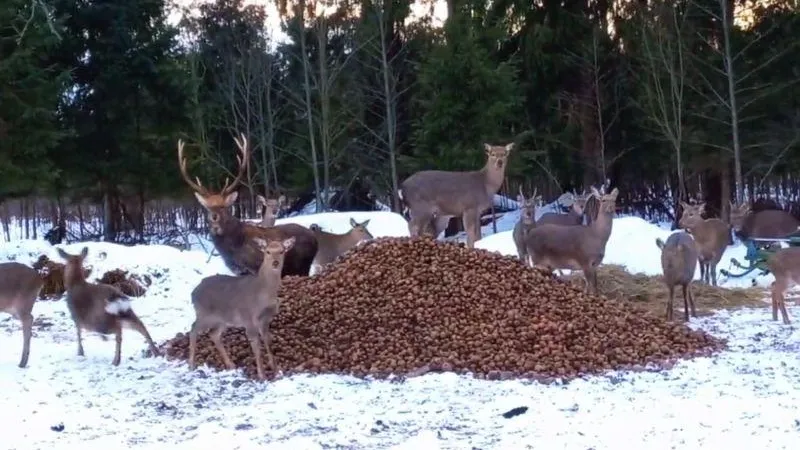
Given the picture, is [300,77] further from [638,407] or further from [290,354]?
[638,407]

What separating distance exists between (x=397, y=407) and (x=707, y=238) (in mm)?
8649

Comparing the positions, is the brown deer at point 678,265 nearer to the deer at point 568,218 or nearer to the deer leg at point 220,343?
the deer leg at point 220,343

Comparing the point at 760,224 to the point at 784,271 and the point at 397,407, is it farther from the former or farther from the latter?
the point at 397,407

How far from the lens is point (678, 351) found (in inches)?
344

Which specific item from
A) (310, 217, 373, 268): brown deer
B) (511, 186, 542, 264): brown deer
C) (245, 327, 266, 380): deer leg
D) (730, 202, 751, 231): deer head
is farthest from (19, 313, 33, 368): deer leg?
(730, 202, 751, 231): deer head

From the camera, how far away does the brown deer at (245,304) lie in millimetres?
8344

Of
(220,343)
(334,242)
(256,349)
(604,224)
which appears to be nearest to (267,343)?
(256,349)

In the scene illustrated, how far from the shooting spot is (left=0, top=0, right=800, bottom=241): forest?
877 inches

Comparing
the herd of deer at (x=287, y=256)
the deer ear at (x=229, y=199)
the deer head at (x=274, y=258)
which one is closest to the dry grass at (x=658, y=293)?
the herd of deer at (x=287, y=256)

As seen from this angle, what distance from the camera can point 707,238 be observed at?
14.6 metres

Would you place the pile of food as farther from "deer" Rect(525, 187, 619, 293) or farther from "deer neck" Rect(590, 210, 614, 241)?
"deer neck" Rect(590, 210, 614, 241)

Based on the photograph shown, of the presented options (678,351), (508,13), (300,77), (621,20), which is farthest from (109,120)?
(678,351)

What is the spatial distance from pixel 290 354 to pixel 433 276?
5.87 feet

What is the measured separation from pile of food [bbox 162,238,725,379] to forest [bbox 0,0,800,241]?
11.9 meters
